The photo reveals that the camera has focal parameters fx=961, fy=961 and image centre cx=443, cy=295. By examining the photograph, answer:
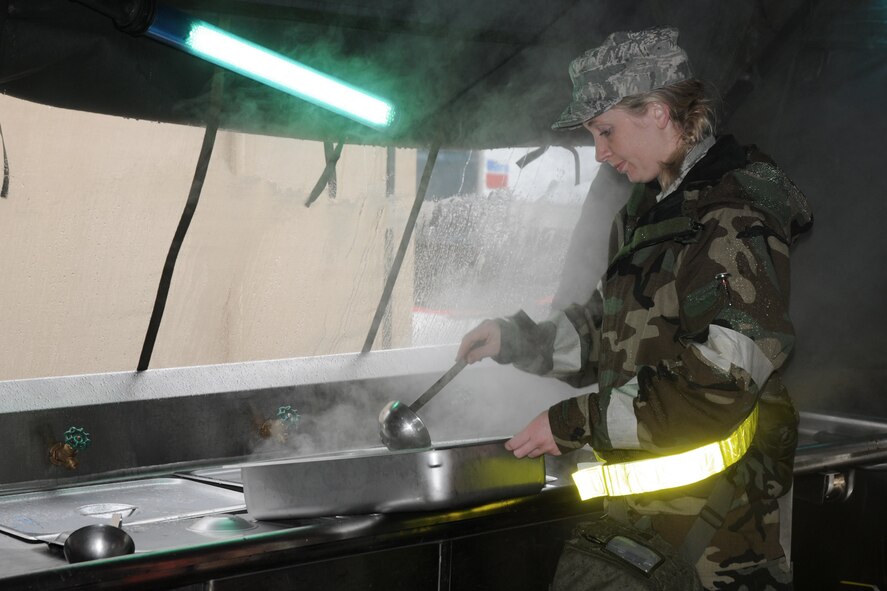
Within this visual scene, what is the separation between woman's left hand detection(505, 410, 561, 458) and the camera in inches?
66.4

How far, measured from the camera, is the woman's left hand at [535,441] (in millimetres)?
1688

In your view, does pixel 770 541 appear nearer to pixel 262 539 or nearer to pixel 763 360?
pixel 763 360

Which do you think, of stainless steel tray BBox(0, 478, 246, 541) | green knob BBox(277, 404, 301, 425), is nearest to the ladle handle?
stainless steel tray BBox(0, 478, 246, 541)

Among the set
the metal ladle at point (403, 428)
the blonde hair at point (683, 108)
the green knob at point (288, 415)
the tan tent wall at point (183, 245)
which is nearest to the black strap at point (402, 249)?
the tan tent wall at point (183, 245)

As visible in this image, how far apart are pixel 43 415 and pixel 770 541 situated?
155 centimetres

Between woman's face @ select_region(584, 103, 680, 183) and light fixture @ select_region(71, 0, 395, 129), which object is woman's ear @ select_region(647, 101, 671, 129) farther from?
light fixture @ select_region(71, 0, 395, 129)

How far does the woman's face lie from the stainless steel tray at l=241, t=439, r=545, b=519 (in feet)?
1.90

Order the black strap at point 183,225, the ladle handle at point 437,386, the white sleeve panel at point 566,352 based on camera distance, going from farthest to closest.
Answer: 1. the black strap at point 183,225
2. the ladle handle at point 437,386
3. the white sleeve panel at point 566,352

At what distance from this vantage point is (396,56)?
2457 millimetres

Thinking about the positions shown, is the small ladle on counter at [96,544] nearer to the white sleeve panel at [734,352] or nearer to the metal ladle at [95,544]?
the metal ladle at [95,544]

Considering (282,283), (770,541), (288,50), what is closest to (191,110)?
(288,50)

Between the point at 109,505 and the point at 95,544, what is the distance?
0.59m

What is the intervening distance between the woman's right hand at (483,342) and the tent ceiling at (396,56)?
2.24 feet

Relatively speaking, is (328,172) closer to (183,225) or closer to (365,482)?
(183,225)
